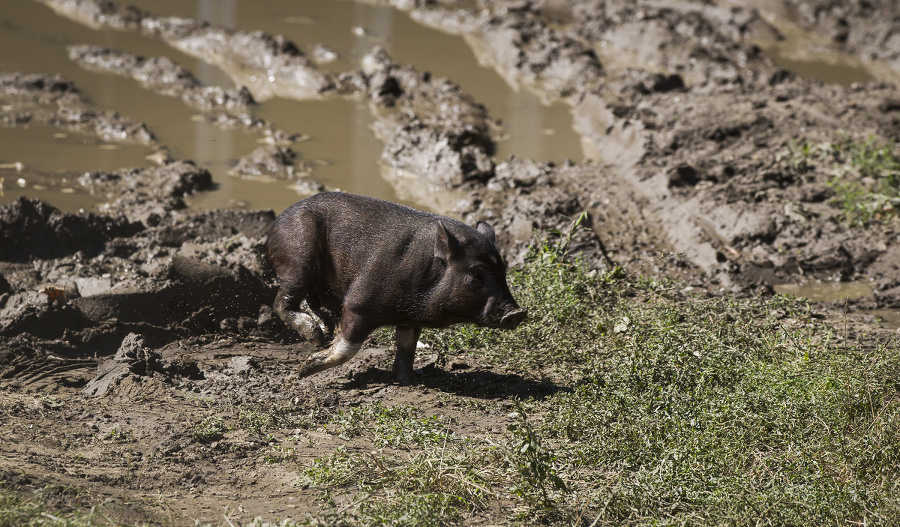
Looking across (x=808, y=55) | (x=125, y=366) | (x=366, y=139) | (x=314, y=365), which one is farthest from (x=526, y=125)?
(x=808, y=55)

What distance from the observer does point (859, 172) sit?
9.98 metres

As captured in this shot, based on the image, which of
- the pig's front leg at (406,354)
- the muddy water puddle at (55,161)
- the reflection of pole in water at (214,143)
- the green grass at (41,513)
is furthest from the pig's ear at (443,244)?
the muddy water puddle at (55,161)

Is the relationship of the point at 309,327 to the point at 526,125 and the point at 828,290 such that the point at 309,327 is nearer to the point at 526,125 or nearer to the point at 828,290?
the point at 828,290

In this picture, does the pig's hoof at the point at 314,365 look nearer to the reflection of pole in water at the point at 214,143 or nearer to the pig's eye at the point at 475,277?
the pig's eye at the point at 475,277

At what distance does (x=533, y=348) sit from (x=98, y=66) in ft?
34.4

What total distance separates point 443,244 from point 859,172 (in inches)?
262

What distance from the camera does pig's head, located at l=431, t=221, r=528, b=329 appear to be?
18.0 feet

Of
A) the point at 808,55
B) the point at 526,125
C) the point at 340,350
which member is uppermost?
the point at 808,55

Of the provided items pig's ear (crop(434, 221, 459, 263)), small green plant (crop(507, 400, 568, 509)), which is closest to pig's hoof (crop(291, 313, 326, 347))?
pig's ear (crop(434, 221, 459, 263))

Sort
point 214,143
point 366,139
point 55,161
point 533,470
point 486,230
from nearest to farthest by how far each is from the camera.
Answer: point 533,470
point 486,230
point 55,161
point 214,143
point 366,139

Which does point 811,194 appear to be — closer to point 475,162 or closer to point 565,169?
point 565,169

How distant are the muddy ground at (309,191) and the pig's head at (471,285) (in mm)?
705

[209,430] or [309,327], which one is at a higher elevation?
[309,327]

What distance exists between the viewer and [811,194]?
9617 millimetres
